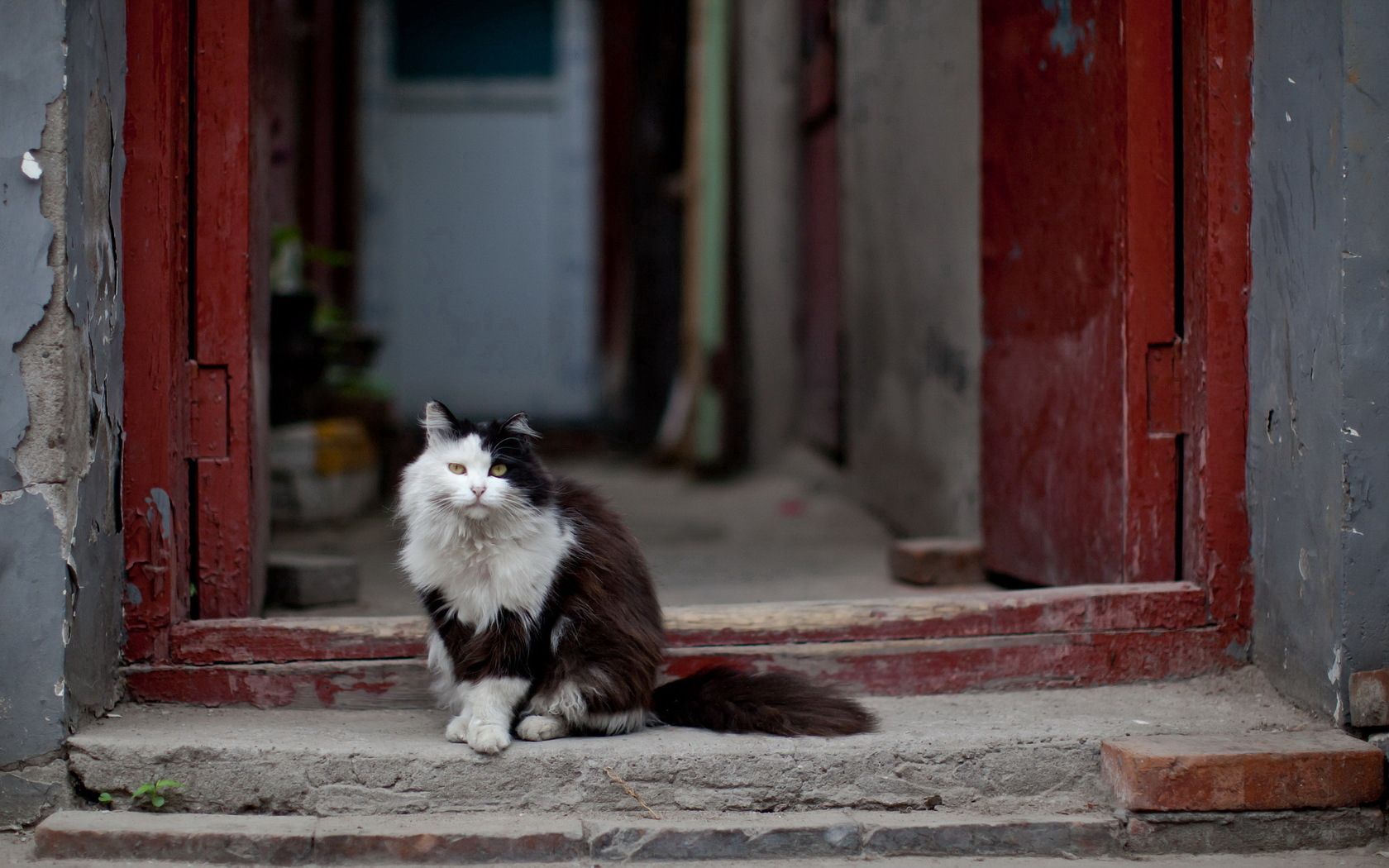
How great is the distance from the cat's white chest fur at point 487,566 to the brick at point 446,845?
414 millimetres

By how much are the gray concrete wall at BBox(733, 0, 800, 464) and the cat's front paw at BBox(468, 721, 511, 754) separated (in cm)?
510

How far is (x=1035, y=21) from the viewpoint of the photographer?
351cm

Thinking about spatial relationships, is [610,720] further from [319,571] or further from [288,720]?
[319,571]

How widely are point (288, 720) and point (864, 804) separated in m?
1.28

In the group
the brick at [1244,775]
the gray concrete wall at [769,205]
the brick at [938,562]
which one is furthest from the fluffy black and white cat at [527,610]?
the gray concrete wall at [769,205]

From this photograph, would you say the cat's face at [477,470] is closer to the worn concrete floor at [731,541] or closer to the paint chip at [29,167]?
the worn concrete floor at [731,541]

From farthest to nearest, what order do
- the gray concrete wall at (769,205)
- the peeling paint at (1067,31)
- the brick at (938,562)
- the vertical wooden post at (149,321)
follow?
the gray concrete wall at (769,205)
the brick at (938,562)
the peeling paint at (1067,31)
the vertical wooden post at (149,321)

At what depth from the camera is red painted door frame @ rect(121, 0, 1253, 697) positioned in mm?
2830

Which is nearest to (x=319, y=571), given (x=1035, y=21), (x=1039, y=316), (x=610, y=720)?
(x=610, y=720)

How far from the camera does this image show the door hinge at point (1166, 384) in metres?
3.07

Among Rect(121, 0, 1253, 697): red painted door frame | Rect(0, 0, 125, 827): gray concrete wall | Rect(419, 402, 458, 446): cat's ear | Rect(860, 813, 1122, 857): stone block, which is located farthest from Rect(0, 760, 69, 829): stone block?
Rect(860, 813, 1122, 857): stone block

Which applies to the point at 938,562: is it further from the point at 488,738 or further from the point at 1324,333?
the point at 488,738

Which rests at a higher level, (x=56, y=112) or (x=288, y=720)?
(x=56, y=112)

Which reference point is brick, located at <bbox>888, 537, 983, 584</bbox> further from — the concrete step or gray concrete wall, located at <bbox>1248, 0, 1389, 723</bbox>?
the concrete step
